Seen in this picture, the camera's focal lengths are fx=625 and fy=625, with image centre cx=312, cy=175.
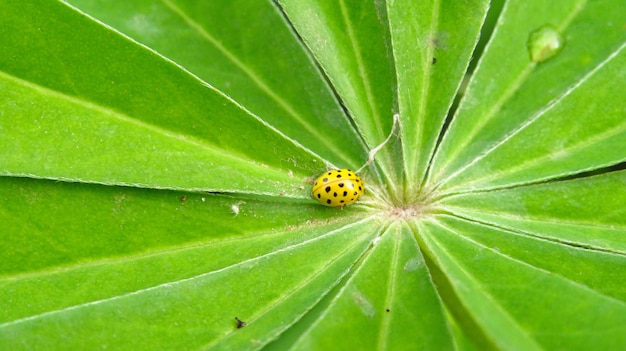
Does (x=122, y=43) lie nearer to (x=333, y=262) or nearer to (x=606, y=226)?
(x=333, y=262)

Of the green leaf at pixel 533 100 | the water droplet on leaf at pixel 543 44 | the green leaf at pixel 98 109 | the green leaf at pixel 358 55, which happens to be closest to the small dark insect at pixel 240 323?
the green leaf at pixel 98 109

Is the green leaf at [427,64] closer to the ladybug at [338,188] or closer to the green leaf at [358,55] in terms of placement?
the green leaf at [358,55]

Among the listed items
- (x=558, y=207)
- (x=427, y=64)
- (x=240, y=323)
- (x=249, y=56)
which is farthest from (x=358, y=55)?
(x=240, y=323)

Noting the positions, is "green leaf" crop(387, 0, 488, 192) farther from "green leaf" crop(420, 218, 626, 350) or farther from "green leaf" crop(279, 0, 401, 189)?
"green leaf" crop(420, 218, 626, 350)

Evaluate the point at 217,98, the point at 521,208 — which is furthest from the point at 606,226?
the point at 217,98

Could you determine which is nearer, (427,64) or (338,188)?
(338,188)

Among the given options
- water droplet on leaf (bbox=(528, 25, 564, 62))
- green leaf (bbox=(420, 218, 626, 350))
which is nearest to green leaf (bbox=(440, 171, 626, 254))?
green leaf (bbox=(420, 218, 626, 350))

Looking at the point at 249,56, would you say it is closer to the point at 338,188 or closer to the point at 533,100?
the point at 338,188
